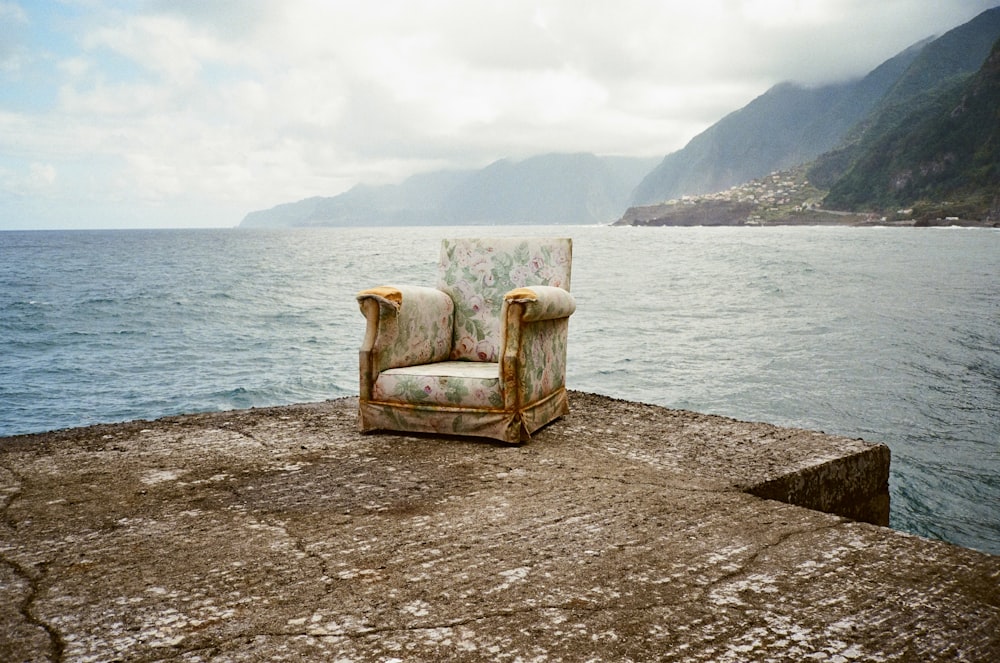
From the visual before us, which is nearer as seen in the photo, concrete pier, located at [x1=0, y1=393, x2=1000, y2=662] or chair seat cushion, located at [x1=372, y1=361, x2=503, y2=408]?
concrete pier, located at [x1=0, y1=393, x2=1000, y2=662]

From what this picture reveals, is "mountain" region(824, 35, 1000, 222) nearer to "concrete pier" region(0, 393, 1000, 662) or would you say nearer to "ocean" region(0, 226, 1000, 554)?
"ocean" region(0, 226, 1000, 554)

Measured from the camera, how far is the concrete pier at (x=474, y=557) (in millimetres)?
1692

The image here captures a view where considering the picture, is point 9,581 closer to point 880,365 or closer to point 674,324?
point 880,365

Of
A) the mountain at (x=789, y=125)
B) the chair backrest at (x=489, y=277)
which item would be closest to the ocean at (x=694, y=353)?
the chair backrest at (x=489, y=277)

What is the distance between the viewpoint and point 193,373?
487 inches

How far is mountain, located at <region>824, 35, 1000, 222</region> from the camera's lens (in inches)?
2517

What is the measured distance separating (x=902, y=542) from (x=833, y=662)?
0.88m

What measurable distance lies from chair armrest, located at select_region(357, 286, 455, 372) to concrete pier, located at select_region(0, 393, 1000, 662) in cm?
50

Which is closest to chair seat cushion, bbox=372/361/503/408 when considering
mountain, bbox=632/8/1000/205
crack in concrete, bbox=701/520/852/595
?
crack in concrete, bbox=701/520/852/595

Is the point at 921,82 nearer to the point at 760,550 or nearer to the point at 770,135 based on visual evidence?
the point at 770,135

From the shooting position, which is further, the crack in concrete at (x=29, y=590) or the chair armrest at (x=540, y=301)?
the chair armrest at (x=540, y=301)

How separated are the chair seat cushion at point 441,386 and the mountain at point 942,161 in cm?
6721

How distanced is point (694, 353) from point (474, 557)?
10.8m

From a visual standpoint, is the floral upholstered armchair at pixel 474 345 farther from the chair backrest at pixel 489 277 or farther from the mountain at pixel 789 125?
the mountain at pixel 789 125
